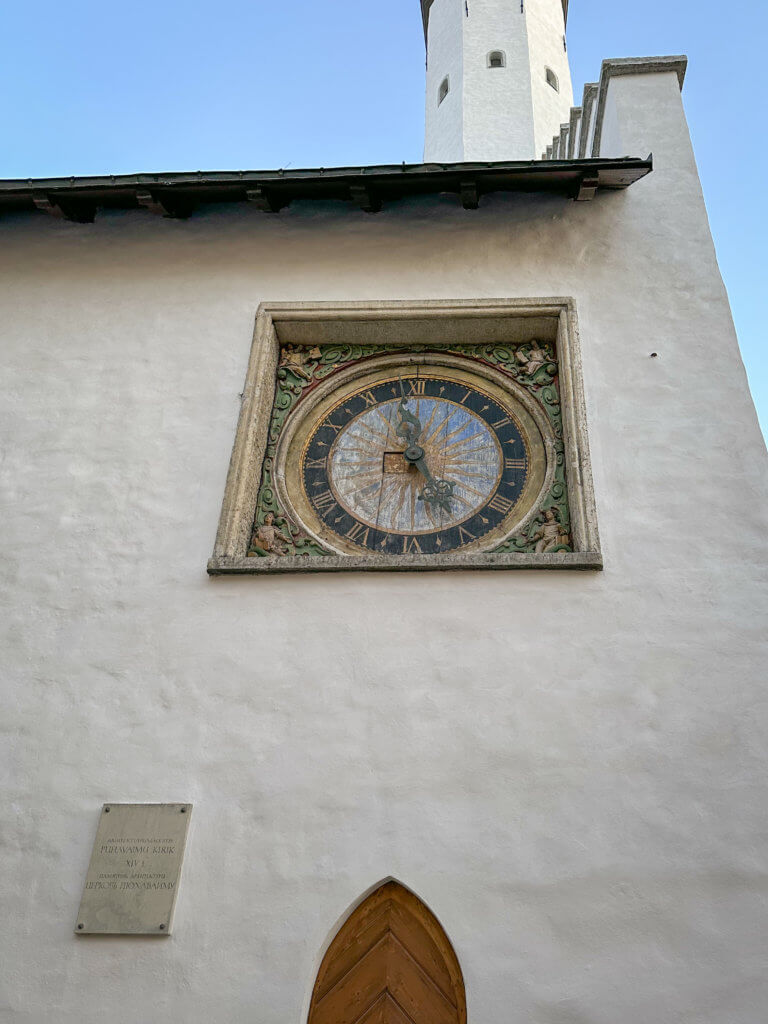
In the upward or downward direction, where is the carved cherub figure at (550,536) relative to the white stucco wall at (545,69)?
downward

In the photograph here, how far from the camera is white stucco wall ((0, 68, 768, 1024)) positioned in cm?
392

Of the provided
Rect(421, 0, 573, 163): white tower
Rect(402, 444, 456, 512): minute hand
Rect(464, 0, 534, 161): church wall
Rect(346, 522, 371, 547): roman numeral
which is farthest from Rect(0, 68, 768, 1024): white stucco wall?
Rect(421, 0, 573, 163): white tower

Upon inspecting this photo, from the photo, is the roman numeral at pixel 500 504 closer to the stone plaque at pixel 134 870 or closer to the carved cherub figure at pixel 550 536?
the carved cherub figure at pixel 550 536

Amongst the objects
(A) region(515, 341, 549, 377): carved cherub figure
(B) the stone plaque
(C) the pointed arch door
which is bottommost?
(C) the pointed arch door

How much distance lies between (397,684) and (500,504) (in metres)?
1.33

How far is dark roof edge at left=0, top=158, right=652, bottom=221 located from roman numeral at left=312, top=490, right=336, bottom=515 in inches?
80.2

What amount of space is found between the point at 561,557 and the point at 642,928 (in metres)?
1.73

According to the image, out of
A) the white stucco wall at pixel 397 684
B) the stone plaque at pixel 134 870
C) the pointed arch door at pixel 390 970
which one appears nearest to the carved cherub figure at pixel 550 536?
the white stucco wall at pixel 397 684

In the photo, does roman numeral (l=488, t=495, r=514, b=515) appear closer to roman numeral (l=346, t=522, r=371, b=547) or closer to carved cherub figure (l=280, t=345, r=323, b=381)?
roman numeral (l=346, t=522, r=371, b=547)

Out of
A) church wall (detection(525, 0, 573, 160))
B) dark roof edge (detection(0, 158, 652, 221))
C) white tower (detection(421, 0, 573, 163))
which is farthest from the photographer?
church wall (detection(525, 0, 573, 160))

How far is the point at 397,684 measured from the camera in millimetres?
4582

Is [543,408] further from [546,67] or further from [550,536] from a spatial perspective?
[546,67]

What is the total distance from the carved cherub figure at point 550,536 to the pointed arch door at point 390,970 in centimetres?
189

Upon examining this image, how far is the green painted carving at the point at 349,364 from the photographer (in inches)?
205
